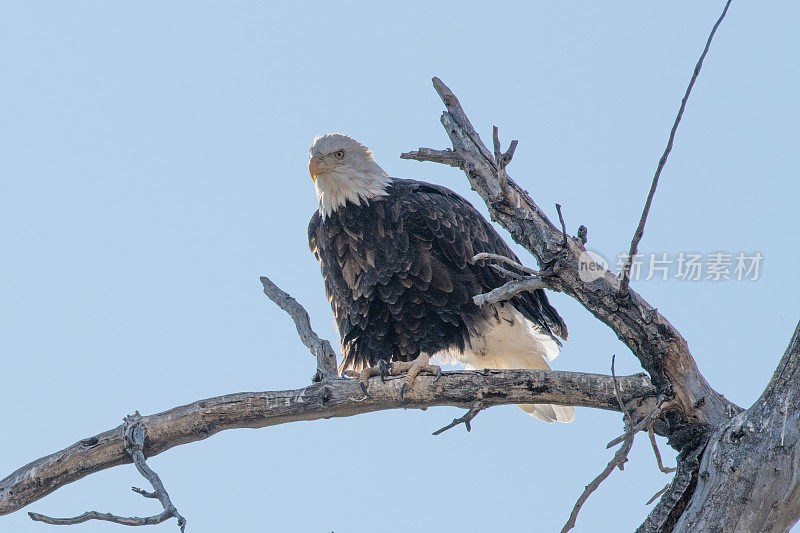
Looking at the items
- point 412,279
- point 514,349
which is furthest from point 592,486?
point 514,349

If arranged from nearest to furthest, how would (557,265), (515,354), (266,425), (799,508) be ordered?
(799,508)
(557,265)
(266,425)
(515,354)

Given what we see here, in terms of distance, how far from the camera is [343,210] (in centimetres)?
523

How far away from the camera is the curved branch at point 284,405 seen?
3.67 meters

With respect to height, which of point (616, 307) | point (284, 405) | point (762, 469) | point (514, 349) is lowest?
point (762, 469)

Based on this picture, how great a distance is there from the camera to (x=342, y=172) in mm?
5312

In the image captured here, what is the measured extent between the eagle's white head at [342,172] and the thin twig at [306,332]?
0.82m

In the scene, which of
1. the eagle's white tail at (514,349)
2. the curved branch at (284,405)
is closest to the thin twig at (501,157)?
the curved branch at (284,405)

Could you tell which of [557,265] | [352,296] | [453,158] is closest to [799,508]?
[557,265]

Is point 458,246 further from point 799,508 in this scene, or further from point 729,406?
point 799,508

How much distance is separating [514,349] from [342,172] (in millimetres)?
1506

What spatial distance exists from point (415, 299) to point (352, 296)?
396 millimetres

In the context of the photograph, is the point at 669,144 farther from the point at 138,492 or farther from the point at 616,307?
the point at 138,492

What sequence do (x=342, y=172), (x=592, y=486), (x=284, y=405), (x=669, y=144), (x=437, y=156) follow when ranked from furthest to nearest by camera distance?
(x=342, y=172) < (x=284, y=405) < (x=437, y=156) < (x=592, y=486) < (x=669, y=144)

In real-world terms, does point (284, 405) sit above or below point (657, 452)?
above
